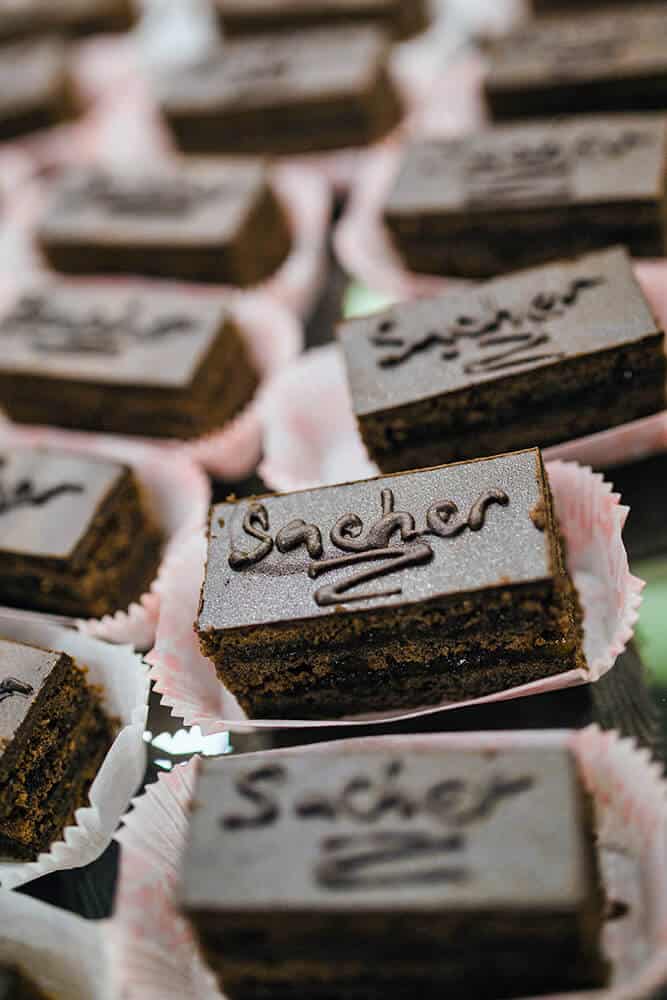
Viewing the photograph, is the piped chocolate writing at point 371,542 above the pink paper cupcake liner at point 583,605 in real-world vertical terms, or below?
above

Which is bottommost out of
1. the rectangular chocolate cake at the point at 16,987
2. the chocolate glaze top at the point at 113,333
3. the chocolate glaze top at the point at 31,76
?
the rectangular chocolate cake at the point at 16,987

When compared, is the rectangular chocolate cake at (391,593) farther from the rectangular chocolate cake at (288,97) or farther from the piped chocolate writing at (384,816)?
the rectangular chocolate cake at (288,97)

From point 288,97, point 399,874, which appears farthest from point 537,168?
point 399,874

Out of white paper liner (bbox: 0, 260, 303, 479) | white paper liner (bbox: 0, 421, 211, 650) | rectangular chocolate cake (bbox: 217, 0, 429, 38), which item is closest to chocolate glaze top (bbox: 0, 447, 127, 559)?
white paper liner (bbox: 0, 421, 211, 650)

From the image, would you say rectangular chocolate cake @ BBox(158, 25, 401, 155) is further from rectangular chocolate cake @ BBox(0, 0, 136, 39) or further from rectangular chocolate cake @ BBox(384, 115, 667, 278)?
rectangular chocolate cake @ BBox(0, 0, 136, 39)

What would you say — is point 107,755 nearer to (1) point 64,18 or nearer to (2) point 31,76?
(2) point 31,76

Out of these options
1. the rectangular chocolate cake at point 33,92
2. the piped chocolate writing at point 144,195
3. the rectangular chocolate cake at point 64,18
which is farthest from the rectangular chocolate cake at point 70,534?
the rectangular chocolate cake at point 64,18

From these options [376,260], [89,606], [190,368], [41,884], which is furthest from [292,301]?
[41,884]
